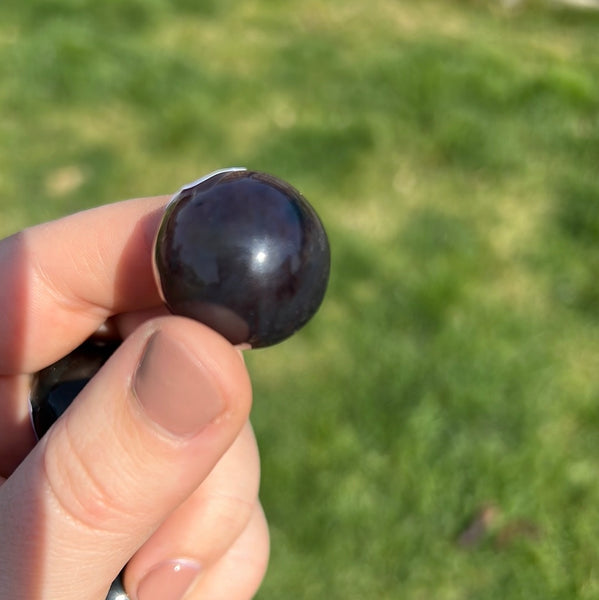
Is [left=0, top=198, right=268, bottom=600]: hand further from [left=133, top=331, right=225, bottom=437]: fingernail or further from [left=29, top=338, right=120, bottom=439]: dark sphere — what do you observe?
[left=29, top=338, right=120, bottom=439]: dark sphere

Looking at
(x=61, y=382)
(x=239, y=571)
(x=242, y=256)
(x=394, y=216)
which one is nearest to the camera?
(x=242, y=256)

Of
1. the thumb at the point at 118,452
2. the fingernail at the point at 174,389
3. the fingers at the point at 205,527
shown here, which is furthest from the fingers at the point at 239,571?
the fingernail at the point at 174,389

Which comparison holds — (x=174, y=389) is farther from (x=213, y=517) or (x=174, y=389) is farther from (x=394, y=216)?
(x=394, y=216)

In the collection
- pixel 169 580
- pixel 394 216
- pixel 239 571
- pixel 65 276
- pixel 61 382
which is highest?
pixel 65 276

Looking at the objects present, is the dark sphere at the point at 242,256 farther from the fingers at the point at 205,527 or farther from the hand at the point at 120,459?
the fingers at the point at 205,527

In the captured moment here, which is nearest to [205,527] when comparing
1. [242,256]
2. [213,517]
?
[213,517]

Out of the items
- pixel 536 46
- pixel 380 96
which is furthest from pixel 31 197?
pixel 536 46
